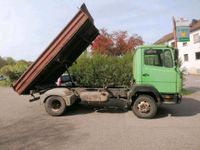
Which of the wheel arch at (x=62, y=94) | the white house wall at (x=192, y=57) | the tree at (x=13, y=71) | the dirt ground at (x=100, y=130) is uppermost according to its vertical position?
the white house wall at (x=192, y=57)

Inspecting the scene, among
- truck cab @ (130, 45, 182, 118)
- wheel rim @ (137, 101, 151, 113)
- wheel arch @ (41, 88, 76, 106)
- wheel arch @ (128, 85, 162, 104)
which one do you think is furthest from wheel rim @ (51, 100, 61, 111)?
wheel rim @ (137, 101, 151, 113)

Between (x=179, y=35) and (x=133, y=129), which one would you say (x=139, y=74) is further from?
(x=179, y=35)

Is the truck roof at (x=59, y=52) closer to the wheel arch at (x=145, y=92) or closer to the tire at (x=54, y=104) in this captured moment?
the tire at (x=54, y=104)

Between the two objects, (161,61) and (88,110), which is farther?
(88,110)

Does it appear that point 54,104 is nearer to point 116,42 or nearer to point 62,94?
point 62,94

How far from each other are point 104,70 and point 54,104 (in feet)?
20.6

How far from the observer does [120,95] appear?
9.69 meters

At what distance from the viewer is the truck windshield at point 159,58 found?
8.74 m

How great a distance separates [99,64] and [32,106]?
5.24 meters

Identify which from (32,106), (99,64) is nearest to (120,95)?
(32,106)

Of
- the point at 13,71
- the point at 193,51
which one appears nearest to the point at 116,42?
the point at 193,51

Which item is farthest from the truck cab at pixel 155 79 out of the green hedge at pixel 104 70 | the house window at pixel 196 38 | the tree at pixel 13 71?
the house window at pixel 196 38

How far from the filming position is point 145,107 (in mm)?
8828

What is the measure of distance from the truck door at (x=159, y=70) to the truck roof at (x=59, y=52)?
95.5 inches
